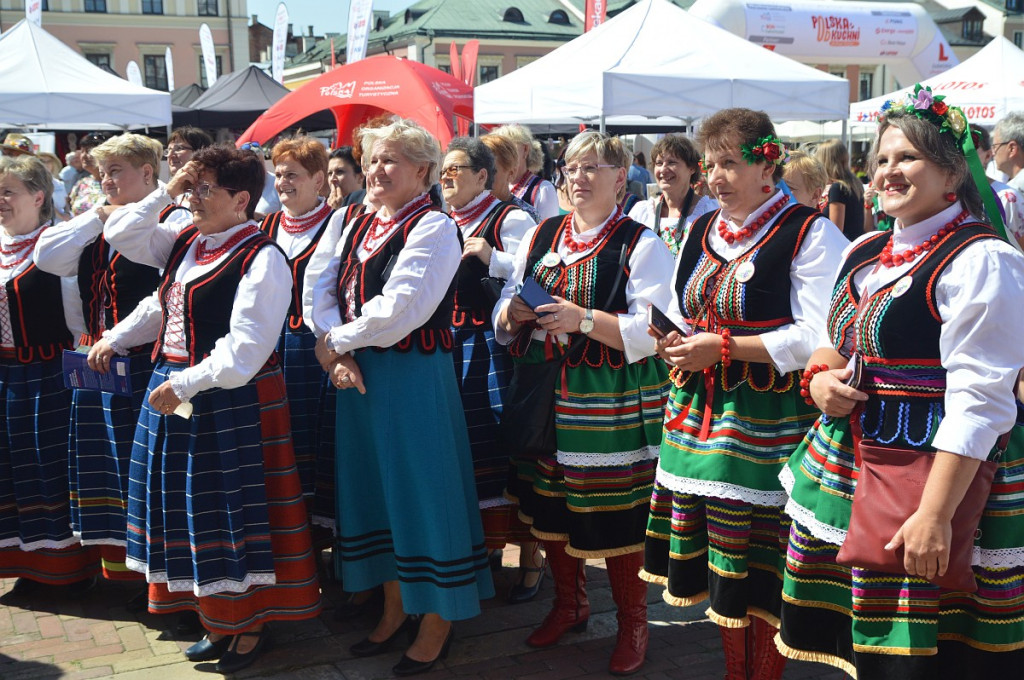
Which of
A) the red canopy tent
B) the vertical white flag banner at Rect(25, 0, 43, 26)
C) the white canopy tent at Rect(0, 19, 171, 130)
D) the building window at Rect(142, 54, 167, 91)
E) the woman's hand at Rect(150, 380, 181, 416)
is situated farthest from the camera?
the building window at Rect(142, 54, 167, 91)

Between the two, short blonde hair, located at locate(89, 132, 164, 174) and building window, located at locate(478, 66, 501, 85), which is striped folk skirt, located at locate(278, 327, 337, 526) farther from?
building window, located at locate(478, 66, 501, 85)

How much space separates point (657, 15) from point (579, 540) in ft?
19.1

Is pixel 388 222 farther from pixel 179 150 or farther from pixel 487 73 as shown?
pixel 487 73

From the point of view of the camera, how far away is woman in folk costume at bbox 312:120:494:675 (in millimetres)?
3414

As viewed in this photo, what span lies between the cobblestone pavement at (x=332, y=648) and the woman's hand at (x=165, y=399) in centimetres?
100

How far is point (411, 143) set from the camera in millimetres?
3516

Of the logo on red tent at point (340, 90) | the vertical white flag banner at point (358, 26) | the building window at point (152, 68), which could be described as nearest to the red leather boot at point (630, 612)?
the logo on red tent at point (340, 90)

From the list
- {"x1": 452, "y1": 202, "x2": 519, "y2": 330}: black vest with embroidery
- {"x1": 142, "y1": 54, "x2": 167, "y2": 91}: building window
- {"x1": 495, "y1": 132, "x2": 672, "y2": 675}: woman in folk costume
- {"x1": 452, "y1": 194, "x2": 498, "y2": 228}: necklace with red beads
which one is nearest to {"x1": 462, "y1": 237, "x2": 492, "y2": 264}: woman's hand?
{"x1": 452, "y1": 202, "x2": 519, "y2": 330}: black vest with embroidery

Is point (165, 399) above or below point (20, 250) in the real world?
below

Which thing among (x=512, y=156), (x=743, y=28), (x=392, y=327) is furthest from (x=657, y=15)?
(x=743, y=28)

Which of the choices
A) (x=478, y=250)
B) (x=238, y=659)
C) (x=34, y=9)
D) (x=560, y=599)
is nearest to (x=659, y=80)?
(x=478, y=250)

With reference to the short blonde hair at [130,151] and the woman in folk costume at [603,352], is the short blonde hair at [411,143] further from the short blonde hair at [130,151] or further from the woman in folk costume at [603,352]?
the short blonde hair at [130,151]

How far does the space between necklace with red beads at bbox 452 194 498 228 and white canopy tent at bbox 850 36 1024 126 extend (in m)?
7.36

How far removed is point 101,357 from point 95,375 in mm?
89
